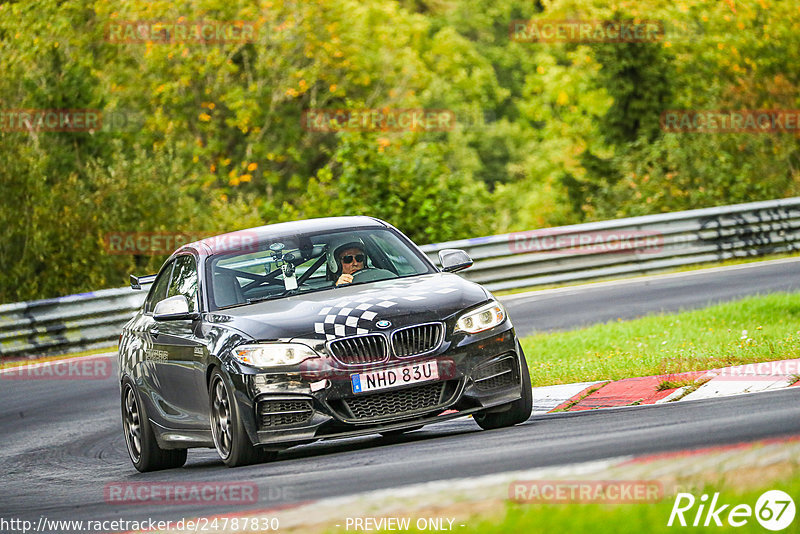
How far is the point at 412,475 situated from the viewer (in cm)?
695

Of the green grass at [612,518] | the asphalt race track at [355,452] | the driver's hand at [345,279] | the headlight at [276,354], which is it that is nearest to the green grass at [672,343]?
the asphalt race track at [355,452]

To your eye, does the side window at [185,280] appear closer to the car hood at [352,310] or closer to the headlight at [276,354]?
the car hood at [352,310]

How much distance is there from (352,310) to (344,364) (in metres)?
0.39

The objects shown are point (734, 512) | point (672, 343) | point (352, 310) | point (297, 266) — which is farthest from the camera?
point (672, 343)

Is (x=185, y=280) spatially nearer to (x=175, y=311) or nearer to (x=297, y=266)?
(x=175, y=311)

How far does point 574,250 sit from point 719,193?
6.11 m

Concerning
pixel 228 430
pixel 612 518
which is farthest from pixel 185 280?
pixel 612 518

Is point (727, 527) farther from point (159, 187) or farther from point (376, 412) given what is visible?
point (159, 187)

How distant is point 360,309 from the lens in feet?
28.3

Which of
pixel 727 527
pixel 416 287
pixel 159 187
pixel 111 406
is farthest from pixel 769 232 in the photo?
pixel 727 527

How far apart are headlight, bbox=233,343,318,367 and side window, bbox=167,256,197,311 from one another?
133cm

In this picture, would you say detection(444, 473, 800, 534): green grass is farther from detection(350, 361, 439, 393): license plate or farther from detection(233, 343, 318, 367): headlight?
detection(233, 343, 318, 367): headlight

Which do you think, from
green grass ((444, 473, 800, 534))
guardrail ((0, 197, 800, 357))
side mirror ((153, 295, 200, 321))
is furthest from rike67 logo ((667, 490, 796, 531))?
guardrail ((0, 197, 800, 357))

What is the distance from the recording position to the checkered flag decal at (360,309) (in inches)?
335
